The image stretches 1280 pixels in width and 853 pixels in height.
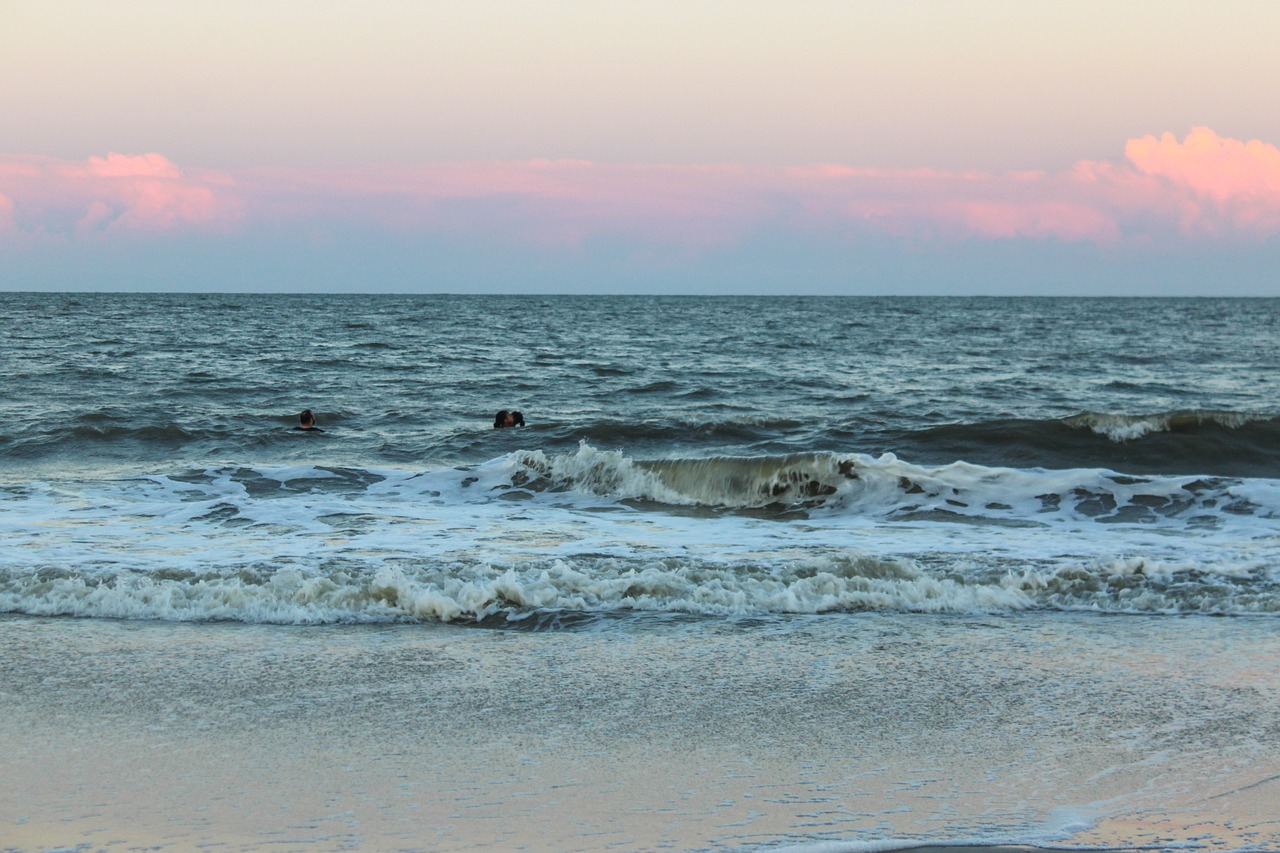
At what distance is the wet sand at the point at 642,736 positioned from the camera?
3.59 m

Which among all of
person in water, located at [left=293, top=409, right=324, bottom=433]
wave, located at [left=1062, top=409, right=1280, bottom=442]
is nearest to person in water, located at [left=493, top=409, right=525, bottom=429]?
person in water, located at [left=293, top=409, right=324, bottom=433]

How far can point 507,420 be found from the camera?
57.0 ft

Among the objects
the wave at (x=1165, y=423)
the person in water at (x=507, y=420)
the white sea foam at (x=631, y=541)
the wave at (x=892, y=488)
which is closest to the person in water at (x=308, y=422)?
the person in water at (x=507, y=420)

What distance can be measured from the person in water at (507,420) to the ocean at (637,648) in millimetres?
2282

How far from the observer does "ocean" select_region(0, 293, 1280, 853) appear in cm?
374

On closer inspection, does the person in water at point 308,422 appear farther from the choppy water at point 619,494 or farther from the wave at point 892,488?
the wave at point 892,488

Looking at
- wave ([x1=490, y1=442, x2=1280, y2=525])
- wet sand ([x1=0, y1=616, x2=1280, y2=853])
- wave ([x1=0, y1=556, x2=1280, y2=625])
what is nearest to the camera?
wet sand ([x1=0, y1=616, x2=1280, y2=853])

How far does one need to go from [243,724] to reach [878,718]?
103 inches

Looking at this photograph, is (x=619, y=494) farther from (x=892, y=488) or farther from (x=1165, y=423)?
(x=1165, y=423)

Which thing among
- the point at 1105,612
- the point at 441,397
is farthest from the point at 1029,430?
the point at 441,397

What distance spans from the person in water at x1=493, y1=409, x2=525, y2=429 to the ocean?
2.28 meters

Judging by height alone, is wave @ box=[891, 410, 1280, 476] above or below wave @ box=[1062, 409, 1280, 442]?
below

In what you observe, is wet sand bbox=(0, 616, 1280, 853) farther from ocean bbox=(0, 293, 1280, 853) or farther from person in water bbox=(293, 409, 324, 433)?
person in water bbox=(293, 409, 324, 433)

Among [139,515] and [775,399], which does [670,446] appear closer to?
[775,399]
